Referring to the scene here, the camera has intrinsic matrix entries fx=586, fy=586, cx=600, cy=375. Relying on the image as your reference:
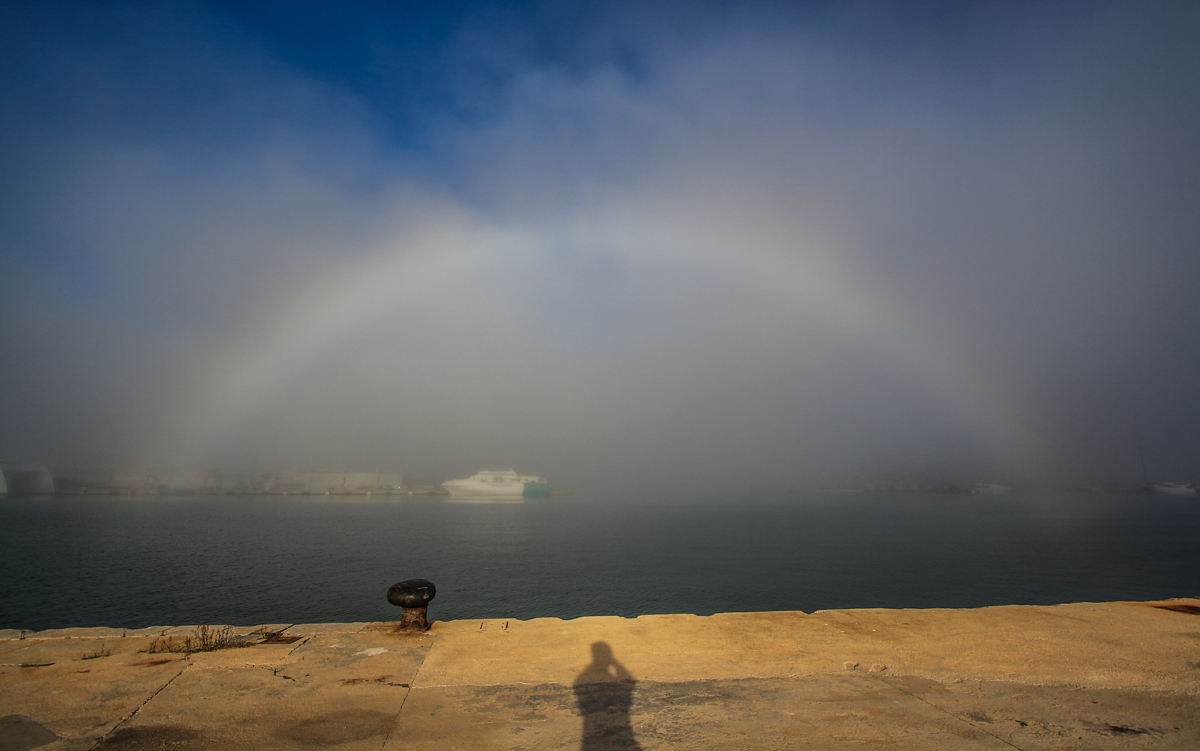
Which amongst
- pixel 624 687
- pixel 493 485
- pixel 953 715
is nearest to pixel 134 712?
pixel 624 687

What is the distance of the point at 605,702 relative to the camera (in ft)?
18.6

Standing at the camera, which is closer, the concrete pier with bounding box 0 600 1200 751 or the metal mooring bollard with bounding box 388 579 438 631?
the concrete pier with bounding box 0 600 1200 751

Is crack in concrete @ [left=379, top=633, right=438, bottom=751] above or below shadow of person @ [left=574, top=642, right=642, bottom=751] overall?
below

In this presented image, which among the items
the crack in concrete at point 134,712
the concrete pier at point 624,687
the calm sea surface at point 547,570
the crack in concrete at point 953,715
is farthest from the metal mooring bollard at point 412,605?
the calm sea surface at point 547,570

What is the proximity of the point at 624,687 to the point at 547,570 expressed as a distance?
1403 inches

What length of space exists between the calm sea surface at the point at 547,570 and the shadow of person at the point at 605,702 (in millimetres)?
20526

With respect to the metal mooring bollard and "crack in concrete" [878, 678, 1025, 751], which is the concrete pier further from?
the metal mooring bollard

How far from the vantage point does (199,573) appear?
1463 inches

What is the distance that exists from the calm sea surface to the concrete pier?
19012 mm

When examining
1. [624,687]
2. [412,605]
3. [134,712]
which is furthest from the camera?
[412,605]

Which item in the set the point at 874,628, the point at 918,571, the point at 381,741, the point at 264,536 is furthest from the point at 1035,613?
the point at 264,536

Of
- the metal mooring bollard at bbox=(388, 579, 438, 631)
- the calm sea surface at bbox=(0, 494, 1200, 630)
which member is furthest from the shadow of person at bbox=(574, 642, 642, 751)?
the calm sea surface at bbox=(0, 494, 1200, 630)

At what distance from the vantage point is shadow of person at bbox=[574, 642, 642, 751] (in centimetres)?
478

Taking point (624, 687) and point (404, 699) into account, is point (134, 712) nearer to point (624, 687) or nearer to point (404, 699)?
point (404, 699)
